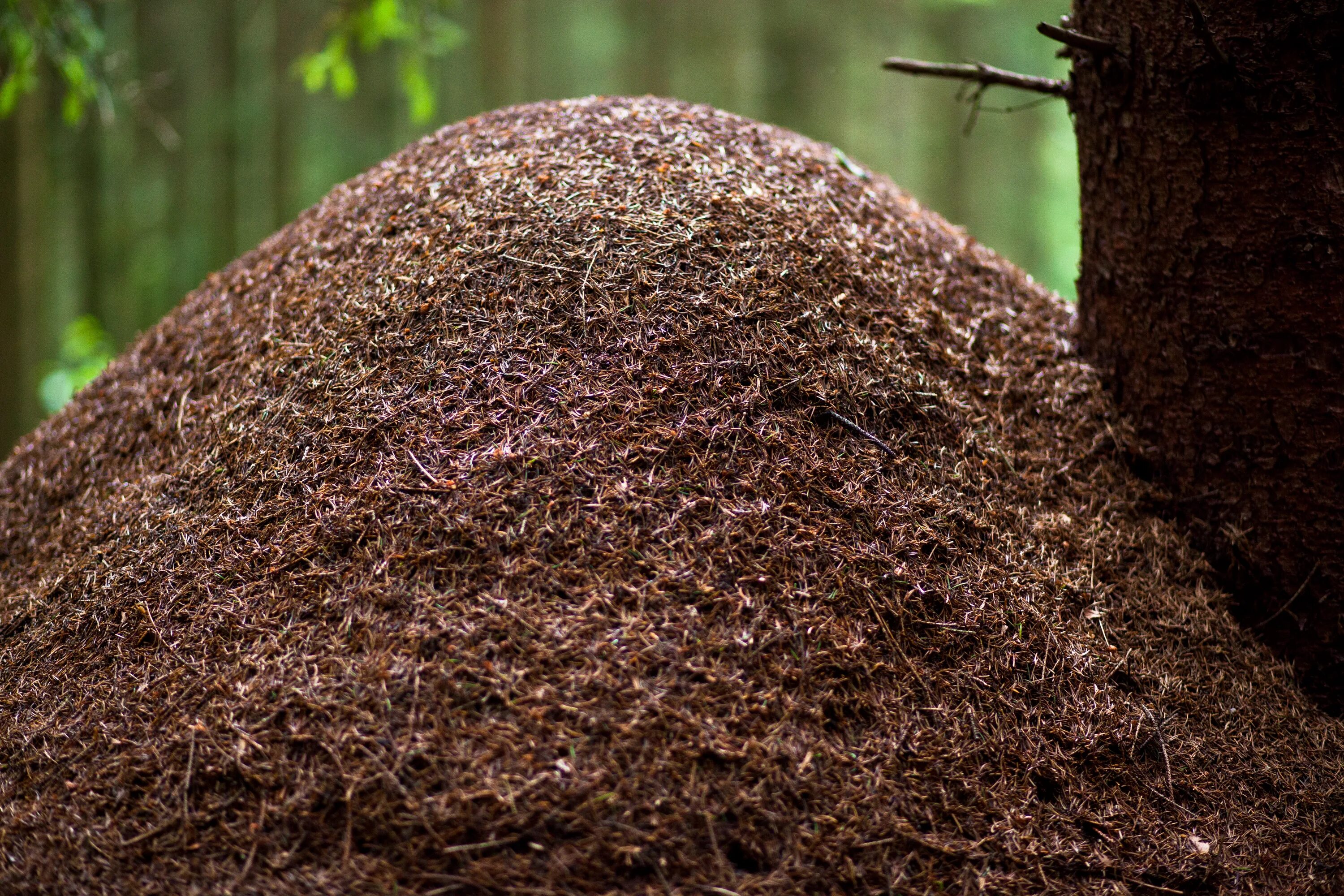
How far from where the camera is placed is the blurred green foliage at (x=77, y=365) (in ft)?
18.1

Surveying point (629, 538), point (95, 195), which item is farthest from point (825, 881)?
point (95, 195)

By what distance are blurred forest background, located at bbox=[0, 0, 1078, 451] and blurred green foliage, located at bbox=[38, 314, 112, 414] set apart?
2.75 metres

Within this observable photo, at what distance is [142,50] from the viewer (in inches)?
457

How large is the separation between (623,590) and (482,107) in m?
9.06

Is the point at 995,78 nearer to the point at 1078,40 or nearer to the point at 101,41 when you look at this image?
the point at 1078,40

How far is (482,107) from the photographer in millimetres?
10008

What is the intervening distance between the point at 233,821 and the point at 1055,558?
259 cm

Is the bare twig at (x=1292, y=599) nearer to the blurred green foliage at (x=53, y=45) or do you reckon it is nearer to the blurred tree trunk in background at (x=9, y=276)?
the blurred green foliage at (x=53, y=45)

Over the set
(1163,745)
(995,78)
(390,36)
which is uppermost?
(390,36)

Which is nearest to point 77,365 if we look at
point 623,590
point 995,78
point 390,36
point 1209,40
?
point 390,36

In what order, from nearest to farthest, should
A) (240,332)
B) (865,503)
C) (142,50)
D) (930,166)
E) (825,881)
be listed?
(825,881) → (865,503) → (240,332) → (142,50) → (930,166)

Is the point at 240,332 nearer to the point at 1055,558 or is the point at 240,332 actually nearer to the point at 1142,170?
the point at 1055,558

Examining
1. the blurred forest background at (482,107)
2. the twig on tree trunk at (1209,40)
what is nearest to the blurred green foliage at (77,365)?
the blurred forest background at (482,107)

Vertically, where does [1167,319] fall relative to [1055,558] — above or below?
above
